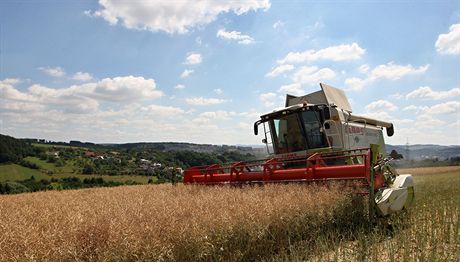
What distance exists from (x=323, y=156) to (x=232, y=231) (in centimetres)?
474

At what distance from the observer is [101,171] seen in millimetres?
37125

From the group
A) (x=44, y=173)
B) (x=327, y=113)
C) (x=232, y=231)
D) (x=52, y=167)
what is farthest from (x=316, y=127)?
(x=52, y=167)

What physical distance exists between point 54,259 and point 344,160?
6.72 meters

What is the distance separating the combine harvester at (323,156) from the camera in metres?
5.90

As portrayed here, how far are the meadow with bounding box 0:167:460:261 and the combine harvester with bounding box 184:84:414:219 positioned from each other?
18.0 inches

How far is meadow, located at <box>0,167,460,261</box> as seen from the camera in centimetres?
279

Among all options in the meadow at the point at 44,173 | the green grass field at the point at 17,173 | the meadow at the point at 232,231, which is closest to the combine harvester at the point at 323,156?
the meadow at the point at 232,231

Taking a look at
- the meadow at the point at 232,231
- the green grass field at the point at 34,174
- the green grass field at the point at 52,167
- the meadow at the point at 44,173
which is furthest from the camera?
the green grass field at the point at 52,167

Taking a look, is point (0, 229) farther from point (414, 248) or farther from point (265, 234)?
point (414, 248)

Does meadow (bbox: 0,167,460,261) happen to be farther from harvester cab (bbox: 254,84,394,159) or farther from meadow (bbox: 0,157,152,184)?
meadow (bbox: 0,157,152,184)

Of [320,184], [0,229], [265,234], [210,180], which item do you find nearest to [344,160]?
[320,184]

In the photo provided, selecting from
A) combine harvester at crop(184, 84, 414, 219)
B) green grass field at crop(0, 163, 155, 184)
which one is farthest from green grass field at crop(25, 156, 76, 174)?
combine harvester at crop(184, 84, 414, 219)

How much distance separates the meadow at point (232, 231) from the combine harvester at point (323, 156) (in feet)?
1.50

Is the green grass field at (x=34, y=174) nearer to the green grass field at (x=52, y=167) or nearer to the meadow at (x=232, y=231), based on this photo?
the green grass field at (x=52, y=167)
